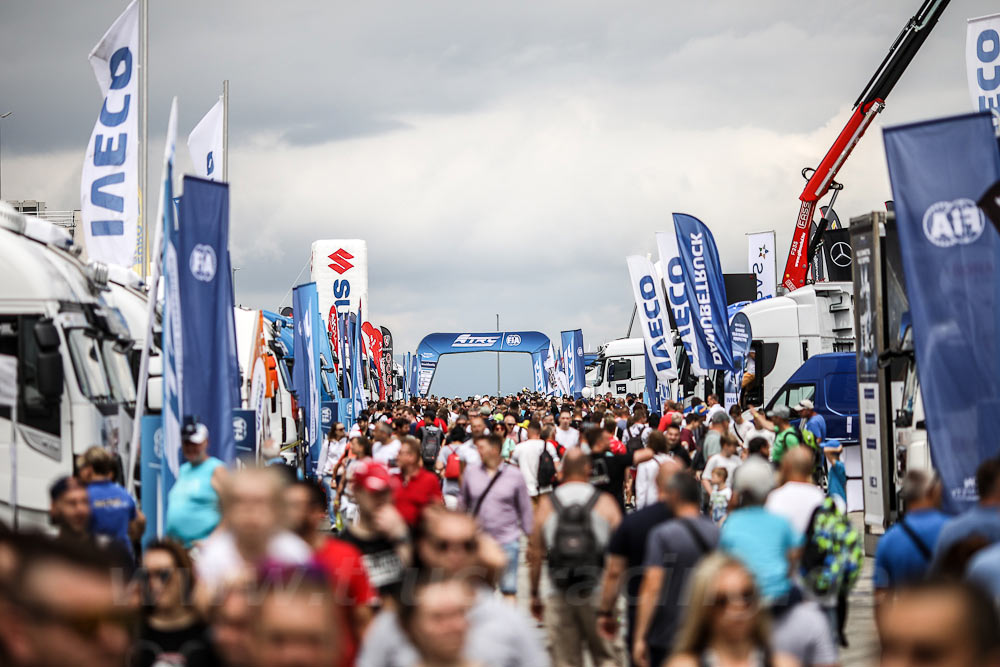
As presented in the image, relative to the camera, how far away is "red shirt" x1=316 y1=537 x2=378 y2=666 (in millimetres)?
4949

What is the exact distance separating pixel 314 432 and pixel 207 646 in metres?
A: 15.7

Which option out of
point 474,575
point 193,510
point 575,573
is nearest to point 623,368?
point 193,510

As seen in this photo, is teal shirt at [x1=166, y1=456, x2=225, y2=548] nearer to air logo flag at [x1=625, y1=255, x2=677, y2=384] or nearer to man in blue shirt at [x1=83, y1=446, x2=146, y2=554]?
man in blue shirt at [x1=83, y1=446, x2=146, y2=554]

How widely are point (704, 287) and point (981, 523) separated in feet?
52.6

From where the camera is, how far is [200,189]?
11555mm

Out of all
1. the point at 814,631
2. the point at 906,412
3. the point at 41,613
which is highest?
the point at 906,412

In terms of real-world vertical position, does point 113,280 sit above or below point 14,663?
above

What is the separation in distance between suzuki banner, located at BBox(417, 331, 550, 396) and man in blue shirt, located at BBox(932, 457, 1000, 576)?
57.3 m

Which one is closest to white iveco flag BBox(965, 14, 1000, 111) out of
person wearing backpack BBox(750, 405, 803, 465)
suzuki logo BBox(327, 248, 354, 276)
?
person wearing backpack BBox(750, 405, 803, 465)

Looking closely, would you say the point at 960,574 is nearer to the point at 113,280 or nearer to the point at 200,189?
the point at 200,189

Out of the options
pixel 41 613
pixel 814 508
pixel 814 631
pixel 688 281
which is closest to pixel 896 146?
pixel 814 508

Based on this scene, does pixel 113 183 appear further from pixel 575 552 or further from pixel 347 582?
pixel 347 582

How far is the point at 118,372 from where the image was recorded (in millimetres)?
13289

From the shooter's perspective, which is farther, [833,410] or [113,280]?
[833,410]
